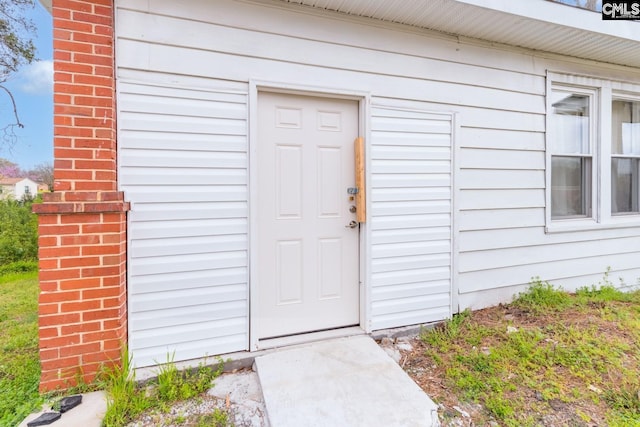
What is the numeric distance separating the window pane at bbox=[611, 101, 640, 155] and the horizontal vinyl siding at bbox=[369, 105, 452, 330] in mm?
2490

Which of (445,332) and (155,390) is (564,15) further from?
(155,390)

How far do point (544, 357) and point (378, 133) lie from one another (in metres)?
2.08

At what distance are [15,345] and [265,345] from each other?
1.89m

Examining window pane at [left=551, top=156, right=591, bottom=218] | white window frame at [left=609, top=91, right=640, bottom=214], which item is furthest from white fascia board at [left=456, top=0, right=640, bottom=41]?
window pane at [left=551, top=156, right=591, bottom=218]

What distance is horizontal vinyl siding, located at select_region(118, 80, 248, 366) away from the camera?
6.81 feet

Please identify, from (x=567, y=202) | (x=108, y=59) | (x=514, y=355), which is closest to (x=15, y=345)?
(x=108, y=59)

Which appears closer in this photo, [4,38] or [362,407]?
[362,407]

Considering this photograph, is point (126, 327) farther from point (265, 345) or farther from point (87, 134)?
point (87, 134)

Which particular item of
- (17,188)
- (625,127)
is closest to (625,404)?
(625,127)

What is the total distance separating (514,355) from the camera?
2303 mm

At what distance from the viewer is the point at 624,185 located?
150 inches
